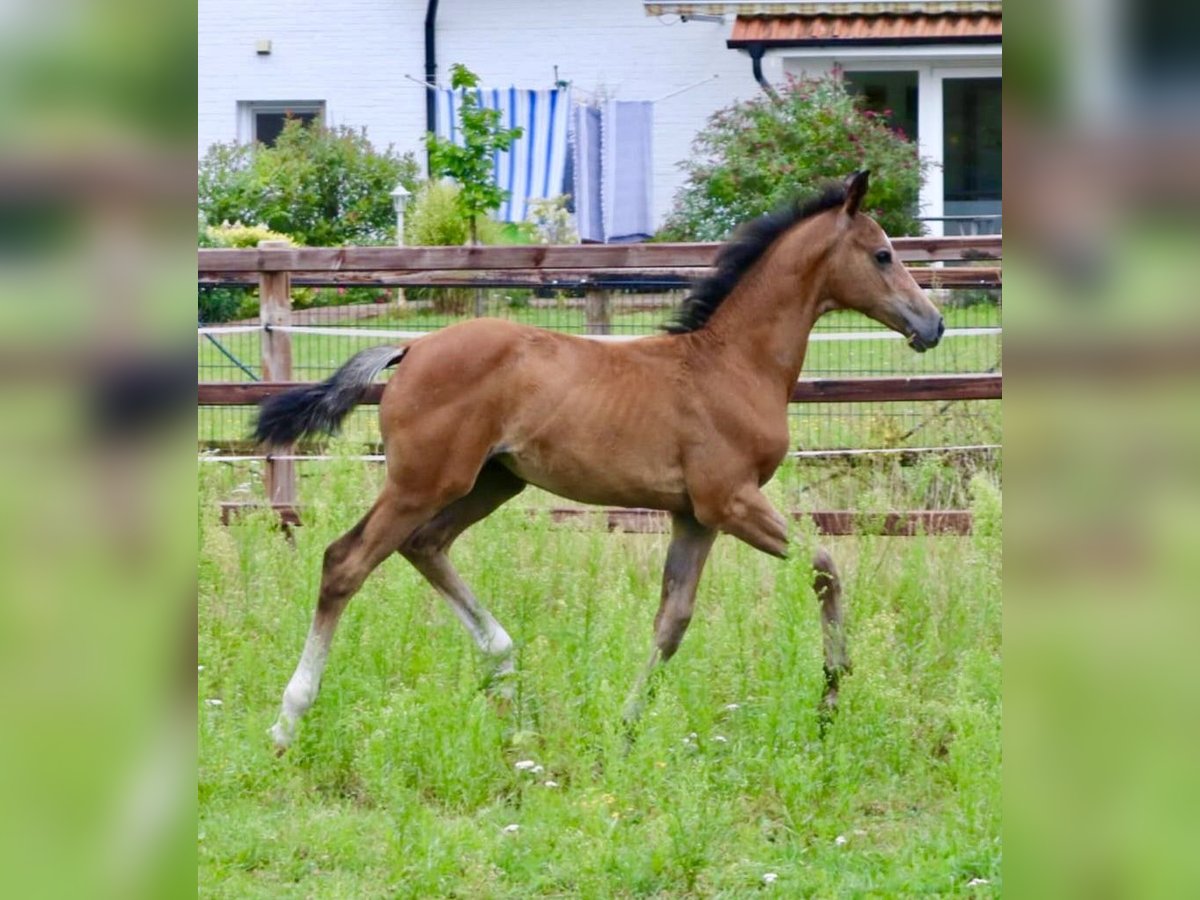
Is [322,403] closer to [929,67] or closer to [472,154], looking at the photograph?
[472,154]

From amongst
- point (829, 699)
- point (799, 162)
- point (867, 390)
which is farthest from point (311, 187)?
point (829, 699)

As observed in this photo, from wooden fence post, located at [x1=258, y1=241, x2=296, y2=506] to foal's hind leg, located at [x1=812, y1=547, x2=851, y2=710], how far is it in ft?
12.0

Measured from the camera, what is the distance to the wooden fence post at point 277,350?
873cm

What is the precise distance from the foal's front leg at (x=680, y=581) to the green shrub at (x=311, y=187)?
14.5 metres

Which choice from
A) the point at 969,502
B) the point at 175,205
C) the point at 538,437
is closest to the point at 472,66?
the point at 969,502

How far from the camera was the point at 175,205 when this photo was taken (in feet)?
2.74

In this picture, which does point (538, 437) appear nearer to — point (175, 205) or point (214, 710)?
point (214, 710)

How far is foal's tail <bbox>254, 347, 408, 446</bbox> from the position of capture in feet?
20.6

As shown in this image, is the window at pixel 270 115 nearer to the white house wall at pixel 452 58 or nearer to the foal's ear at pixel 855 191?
the white house wall at pixel 452 58

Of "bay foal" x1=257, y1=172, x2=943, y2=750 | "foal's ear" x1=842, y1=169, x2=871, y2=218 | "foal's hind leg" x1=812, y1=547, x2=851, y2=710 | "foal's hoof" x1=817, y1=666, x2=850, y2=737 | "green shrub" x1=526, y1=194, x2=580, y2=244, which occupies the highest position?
"green shrub" x1=526, y1=194, x2=580, y2=244

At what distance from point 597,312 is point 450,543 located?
9.57 ft

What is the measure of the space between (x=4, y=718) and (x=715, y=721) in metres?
5.19

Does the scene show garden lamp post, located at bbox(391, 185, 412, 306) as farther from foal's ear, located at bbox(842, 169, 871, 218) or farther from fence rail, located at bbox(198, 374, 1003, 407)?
foal's ear, located at bbox(842, 169, 871, 218)

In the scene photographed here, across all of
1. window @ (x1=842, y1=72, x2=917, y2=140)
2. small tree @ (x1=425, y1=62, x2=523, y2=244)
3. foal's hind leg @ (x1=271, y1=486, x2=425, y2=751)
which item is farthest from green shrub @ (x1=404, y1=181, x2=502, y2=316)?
foal's hind leg @ (x1=271, y1=486, x2=425, y2=751)
